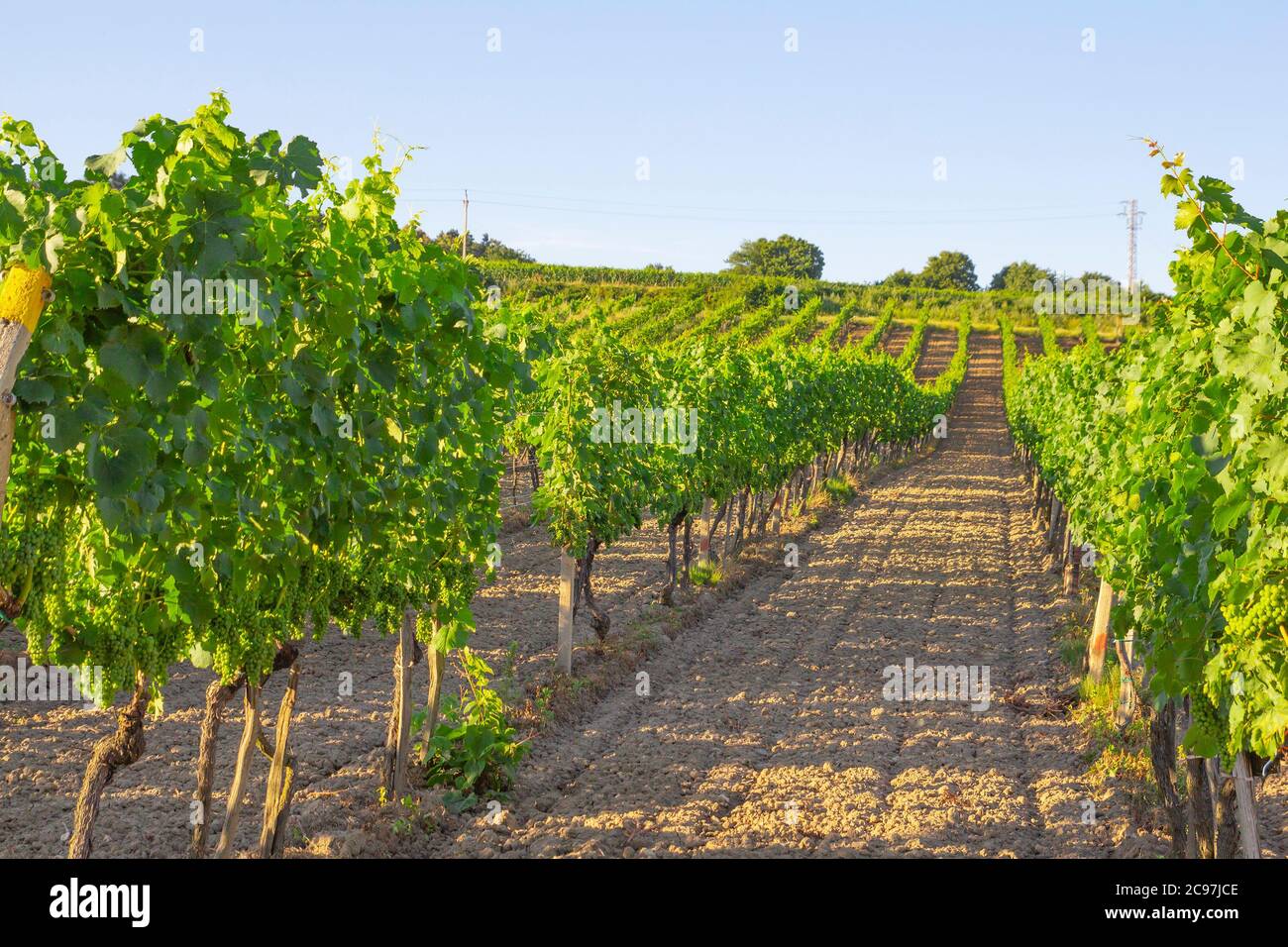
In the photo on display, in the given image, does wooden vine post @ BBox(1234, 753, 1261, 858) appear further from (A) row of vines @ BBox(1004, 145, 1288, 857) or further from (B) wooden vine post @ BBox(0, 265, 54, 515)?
(B) wooden vine post @ BBox(0, 265, 54, 515)

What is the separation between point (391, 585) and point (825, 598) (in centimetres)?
895

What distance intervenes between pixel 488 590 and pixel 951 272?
10285 cm

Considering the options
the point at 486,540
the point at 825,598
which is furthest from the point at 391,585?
the point at 825,598

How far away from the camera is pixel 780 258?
10469 centimetres

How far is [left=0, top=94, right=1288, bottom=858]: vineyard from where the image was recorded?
296cm

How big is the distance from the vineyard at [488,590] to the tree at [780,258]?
3553 inches

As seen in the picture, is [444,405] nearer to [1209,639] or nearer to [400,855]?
[400,855]

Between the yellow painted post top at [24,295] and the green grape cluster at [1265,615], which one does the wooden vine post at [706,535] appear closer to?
the green grape cluster at [1265,615]

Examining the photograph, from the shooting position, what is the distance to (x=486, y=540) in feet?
21.0

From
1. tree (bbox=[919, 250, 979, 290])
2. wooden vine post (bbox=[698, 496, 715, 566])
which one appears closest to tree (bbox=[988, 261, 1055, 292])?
tree (bbox=[919, 250, 979, 290])

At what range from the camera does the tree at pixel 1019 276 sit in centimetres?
10238

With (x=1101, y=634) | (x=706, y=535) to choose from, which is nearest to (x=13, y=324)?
(x=1101, y=634)

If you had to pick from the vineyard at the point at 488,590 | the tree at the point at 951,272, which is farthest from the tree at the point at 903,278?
the vineyard at the point at 488,590

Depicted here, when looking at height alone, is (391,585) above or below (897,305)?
below
